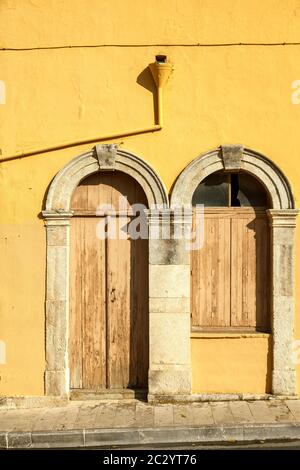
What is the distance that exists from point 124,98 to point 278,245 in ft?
9.74

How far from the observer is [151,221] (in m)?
6.89

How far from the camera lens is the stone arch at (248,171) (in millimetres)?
6805

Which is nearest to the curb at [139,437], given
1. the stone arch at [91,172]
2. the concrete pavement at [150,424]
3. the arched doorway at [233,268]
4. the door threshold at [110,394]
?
the concrete pavement at [150,424]

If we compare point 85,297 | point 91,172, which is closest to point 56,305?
point 85,297

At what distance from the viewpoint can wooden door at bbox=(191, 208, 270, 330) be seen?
7.04 meters

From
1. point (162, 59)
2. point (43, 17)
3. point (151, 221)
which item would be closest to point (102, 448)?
point (151, 221)

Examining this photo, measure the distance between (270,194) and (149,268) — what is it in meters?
1.98

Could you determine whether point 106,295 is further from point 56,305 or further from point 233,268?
point 233,268

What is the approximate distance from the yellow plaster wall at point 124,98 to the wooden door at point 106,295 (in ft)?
1.64

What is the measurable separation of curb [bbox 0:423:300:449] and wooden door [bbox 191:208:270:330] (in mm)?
1548

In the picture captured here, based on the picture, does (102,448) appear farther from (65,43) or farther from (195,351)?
(65,43)

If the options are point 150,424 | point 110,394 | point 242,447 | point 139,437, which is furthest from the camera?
point 110,394

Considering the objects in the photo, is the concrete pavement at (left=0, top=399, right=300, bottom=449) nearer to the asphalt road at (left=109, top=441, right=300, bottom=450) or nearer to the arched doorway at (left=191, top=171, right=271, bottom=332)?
the asphalt road at (left=109, top=441, right=300, bottom=450)

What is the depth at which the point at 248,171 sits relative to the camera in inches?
270
